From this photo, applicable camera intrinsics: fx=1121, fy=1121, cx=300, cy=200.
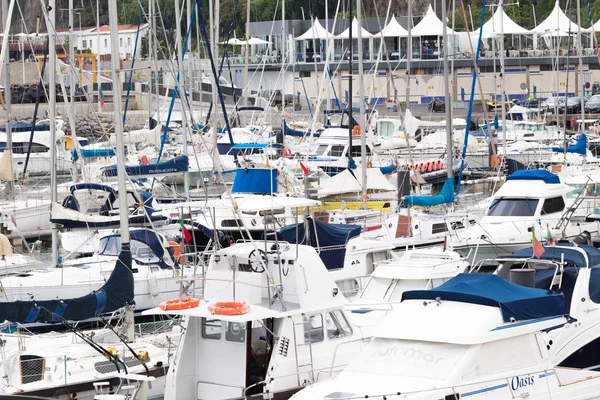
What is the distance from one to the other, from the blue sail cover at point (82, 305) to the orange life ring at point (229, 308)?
10.8 feet

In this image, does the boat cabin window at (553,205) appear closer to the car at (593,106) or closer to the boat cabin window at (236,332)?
the boat cabin window at (236,332)

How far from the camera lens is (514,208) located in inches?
993

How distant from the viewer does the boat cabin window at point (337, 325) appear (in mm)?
14786

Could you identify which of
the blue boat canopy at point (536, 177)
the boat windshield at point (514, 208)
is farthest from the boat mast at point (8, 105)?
the blue boat canopy at point (536, 177)

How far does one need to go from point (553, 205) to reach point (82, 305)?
41.0 feet

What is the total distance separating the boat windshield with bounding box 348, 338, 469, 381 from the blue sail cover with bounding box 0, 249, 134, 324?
16.7ft

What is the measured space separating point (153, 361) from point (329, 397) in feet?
14.9

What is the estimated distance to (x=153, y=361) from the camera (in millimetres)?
16156

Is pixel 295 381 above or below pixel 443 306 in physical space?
below

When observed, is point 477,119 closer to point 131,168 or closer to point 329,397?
point 131,168

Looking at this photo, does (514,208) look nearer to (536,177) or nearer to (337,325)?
(536,177)

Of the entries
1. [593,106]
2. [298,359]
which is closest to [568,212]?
[298,359]

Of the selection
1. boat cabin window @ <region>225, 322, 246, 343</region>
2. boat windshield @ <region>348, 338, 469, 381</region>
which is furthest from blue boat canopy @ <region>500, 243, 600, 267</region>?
boat cabin window @ <region>225, 322, 246, 343</region>

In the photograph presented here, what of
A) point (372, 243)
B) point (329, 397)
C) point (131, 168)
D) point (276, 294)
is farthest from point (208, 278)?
point (131, 168)
